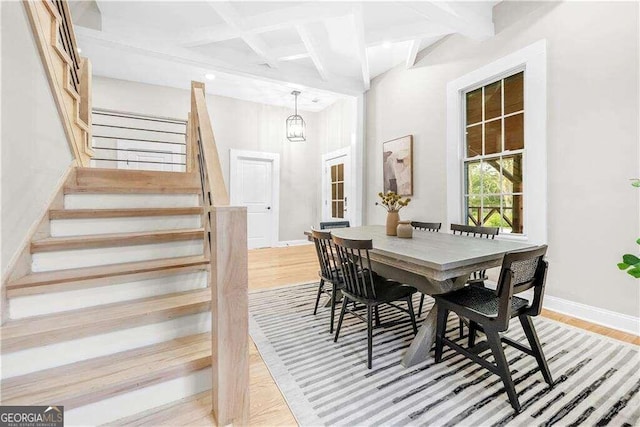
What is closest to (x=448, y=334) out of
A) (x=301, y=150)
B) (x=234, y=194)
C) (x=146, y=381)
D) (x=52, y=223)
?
(x=146, y=381)

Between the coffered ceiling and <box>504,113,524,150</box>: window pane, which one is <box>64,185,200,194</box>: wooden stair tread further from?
<box>504,113,524,150</box>: window pane

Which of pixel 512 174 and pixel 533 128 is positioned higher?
pixel 533 128

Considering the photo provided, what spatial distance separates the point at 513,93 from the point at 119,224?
3.88 m

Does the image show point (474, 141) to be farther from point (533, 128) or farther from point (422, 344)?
point (422, 344)

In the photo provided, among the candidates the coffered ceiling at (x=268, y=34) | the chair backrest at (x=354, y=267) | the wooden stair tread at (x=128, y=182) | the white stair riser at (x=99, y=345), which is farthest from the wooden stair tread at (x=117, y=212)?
the coffered ceiling at (x=268, y=34)

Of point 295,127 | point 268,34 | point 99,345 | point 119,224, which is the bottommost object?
point 99,345

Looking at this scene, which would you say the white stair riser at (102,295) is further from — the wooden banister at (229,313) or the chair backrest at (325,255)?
the chair backrest at (325,255)

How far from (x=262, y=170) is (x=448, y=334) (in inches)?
190

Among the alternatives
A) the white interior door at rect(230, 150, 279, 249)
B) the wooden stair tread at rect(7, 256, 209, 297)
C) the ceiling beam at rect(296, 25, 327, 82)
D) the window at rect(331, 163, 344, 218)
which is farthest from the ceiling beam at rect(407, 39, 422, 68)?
the wooden stair tread at rect(7, 256, 209, 297)

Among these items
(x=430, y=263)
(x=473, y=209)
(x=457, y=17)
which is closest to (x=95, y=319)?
(x=430, y=263)

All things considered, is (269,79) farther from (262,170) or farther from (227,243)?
(227,243)

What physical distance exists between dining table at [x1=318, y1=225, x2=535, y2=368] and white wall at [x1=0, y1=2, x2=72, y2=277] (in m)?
2.06

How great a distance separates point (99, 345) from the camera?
4.65ft

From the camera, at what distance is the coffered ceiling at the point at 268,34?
301 cm
